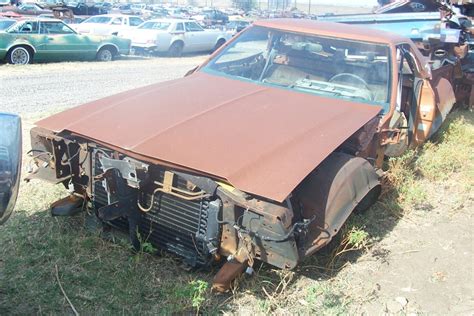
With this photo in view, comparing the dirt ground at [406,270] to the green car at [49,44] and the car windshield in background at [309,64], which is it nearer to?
the car windshield in background at [309,64]

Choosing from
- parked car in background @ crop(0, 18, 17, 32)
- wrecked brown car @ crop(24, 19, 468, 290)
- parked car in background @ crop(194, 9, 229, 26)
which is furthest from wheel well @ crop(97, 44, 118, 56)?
parked car in background @ crop(194, 9, 229, 26)

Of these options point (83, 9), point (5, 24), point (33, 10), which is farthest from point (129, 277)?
point (83, 9)

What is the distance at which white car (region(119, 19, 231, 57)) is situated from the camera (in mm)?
18141

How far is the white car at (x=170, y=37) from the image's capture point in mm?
18141

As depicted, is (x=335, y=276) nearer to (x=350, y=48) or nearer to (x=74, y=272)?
(x=74, y=272)

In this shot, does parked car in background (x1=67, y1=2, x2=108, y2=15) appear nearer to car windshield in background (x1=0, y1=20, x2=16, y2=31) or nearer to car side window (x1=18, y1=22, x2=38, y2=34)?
car windshield in background (x1=0, y1=20, x2=16, y2=31)

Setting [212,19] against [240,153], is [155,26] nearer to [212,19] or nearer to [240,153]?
[212,19]

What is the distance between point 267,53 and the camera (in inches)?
197

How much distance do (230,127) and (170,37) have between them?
15.8m

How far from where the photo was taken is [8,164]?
→ 219 cm

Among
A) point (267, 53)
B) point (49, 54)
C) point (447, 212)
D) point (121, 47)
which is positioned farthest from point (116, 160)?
point (121, 47)

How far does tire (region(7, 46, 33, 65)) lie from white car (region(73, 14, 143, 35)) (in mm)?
5380

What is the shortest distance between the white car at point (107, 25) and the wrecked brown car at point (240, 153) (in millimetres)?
15860

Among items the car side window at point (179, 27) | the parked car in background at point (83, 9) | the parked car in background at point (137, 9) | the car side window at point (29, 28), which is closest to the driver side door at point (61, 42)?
the car side window at point (29, 28)
